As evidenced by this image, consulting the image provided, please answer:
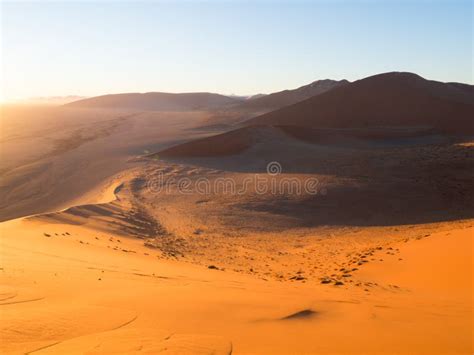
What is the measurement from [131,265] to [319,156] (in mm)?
13070

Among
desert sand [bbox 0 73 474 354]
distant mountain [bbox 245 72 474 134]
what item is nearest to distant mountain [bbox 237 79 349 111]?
distant mountain [bbox 245 72 474 134]

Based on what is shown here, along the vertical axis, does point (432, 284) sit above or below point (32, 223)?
below

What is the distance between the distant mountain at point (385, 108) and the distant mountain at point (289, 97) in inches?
954

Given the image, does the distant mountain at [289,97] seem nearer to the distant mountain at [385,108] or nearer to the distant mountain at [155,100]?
the distant mountain at [385,108]

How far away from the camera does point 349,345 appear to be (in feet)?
10.3

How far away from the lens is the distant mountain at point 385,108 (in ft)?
90.6

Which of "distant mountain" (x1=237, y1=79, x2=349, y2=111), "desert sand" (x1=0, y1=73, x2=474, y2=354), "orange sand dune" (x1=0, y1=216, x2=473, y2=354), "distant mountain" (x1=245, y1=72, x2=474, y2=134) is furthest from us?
"distant mountain" (x1=237, y1=79, x2=349, y2=111)

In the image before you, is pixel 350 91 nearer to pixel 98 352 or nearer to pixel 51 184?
pixel 51 184

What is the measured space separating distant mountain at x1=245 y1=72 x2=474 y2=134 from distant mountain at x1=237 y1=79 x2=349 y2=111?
24220 mm

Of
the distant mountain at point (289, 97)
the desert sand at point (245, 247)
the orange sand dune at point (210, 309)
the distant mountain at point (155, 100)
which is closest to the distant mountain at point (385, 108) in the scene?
→ the desert sand at point (245, 247)

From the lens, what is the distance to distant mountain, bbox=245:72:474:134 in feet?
90.6

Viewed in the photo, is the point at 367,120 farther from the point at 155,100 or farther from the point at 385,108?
Result: the point at 155,100

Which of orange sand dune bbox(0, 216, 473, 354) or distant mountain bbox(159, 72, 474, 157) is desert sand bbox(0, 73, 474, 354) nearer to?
orange sand dune bbox(0, 216, 473, 354)

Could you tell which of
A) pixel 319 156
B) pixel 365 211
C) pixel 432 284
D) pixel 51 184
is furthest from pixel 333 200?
pixel 51 184
